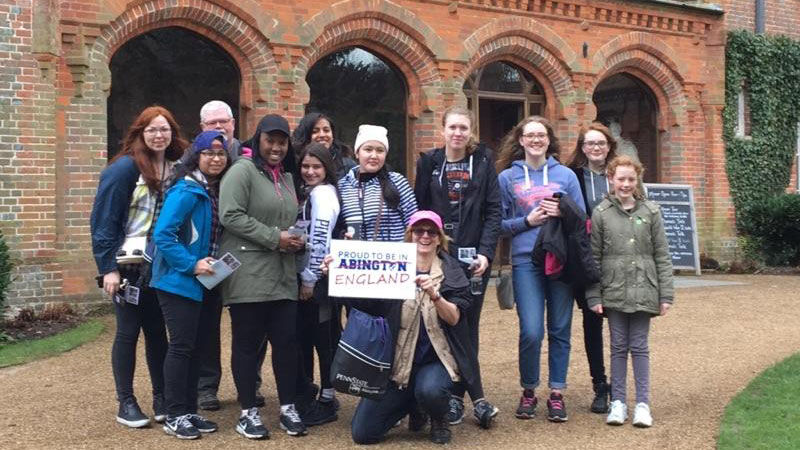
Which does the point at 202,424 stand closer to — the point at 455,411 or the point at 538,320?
the point at 455,411

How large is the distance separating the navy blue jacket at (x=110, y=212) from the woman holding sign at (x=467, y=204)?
74.1 inches

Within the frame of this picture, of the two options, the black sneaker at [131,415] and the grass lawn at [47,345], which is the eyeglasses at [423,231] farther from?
the grass lawn at [47,345]

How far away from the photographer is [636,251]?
5.40 m

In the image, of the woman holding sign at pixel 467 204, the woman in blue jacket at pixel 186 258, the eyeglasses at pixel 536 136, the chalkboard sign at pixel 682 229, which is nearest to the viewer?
the woman in blue jacket at pixel 186 258

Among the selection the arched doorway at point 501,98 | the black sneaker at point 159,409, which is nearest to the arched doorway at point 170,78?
the arched doorway at point 501,98

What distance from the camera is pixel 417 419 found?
519cm

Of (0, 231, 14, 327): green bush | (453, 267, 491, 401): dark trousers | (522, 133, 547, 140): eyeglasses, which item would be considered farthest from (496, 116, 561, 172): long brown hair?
(0, 231, 14, 327): green bush

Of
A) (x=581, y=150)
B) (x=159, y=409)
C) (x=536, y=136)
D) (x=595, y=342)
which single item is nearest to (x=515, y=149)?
(x=536, y=136)

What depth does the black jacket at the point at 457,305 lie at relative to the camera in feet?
16.2

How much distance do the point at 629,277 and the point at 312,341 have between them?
7.03 ft

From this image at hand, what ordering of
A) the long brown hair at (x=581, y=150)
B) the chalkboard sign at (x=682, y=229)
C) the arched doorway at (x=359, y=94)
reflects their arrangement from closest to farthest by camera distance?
1. the long brown hair at (x=581, y=150)
2. the arched doorway at (x=359, y=94)
3. the chalkboard sign at (x=682, y=229)

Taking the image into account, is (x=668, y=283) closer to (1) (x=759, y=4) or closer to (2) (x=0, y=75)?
(2) (x=0, y=75)

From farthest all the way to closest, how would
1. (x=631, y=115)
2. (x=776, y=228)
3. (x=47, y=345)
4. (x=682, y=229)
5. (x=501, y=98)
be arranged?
(x=631, y=115) → (x=776, y=228) → (x=682, y=229) → (x=501, y=98) → (x=47, y=345)

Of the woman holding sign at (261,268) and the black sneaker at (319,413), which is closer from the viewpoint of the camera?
the woman holding sign at (261,268)
